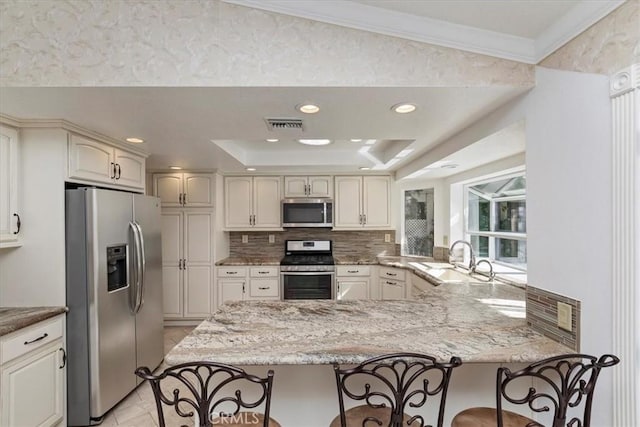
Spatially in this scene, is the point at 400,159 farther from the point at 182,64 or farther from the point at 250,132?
the point at 182,64

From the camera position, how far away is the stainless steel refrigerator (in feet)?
6.90

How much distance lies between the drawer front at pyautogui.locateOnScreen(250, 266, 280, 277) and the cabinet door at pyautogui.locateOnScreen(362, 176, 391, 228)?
1.42m

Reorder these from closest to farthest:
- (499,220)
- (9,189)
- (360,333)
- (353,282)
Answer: (360,333) → (9,189) → (499,220) → (353,282)

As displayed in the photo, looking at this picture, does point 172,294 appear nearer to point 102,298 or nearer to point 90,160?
point 102,298

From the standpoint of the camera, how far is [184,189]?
4.13 metres

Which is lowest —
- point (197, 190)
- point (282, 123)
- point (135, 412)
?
point (135, 412)

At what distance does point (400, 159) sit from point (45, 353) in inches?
130

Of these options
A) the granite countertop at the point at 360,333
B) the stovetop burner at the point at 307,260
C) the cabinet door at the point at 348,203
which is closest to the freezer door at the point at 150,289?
the granite countertop at the point at 360,333

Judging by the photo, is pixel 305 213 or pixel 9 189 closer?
pixel 9 189

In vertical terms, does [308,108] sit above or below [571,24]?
below

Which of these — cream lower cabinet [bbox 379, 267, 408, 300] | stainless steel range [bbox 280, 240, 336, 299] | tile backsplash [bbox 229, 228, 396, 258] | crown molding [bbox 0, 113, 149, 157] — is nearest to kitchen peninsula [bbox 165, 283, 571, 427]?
crown molding [bbox 0, 113, 149, 157]

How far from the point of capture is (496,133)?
1.82m

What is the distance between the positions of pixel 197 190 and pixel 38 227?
2.13m

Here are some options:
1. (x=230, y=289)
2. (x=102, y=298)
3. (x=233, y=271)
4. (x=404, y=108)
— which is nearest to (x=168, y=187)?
(x=233, y=271)
